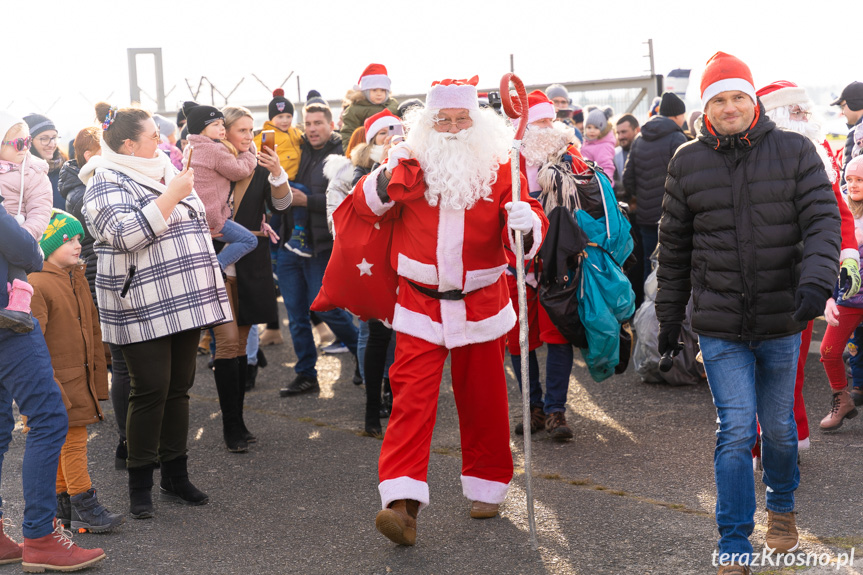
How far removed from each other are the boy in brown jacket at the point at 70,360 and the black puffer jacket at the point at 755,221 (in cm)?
301

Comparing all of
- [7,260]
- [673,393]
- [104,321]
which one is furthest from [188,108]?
[673,393]

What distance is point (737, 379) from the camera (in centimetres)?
361

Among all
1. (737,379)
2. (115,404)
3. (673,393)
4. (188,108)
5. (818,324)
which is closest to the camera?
(737,379)

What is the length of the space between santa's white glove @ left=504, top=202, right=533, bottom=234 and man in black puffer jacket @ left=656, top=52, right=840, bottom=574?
68 cm

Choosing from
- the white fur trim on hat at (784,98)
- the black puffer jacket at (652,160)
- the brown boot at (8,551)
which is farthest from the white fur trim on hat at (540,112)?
the brown boot at (8,551)

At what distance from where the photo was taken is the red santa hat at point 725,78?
11.9 ft

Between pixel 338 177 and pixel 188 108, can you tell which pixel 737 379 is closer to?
pixel 338 177

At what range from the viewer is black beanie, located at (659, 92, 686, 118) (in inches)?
343

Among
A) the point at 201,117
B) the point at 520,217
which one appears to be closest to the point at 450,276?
the point at 520,217

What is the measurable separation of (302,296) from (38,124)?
234cm

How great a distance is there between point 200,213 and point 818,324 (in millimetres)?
6299

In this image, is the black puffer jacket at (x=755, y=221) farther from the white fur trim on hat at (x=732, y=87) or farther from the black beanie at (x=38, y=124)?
the black beanie at (x=38, y=124)

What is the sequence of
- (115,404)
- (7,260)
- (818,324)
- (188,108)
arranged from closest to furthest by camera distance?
1. (7,260)
2. (115,404)
3. (188,108)
4. (818,324)

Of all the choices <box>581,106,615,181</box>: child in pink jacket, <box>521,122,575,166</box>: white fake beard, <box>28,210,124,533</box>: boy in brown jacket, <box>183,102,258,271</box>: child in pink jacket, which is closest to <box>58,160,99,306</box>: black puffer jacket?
<box>183,102,258,271</box>: child in pink jacket
